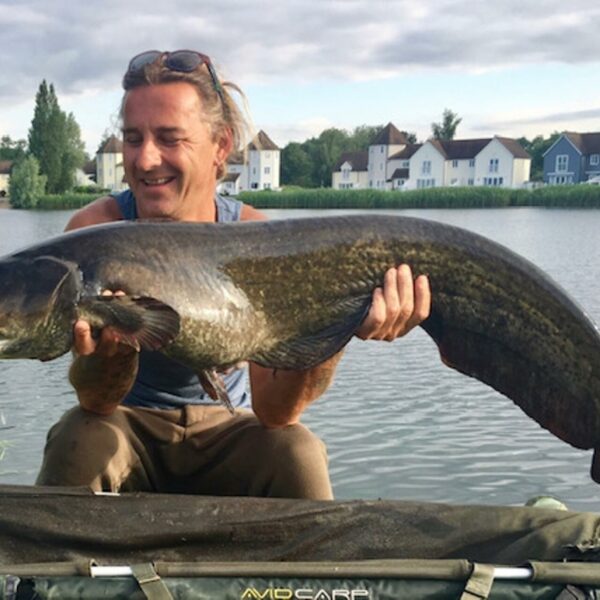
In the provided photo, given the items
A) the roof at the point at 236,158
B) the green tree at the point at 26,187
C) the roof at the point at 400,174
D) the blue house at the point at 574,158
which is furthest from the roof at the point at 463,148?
the roof at the point at 236,158

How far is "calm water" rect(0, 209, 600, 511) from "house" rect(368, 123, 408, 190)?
72091 mm

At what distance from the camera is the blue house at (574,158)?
228 ft

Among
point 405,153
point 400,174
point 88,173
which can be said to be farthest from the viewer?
point 88,173

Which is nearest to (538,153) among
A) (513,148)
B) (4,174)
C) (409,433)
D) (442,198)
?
(513,148)

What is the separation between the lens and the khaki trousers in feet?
9.50

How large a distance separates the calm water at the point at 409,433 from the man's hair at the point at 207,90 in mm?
3195

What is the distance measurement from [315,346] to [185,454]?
0.69 meters

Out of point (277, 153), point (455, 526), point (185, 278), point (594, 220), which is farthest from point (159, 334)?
point (277, 153)

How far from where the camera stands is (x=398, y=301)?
2.68 meters

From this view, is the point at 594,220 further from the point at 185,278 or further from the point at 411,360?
the point at 185,278

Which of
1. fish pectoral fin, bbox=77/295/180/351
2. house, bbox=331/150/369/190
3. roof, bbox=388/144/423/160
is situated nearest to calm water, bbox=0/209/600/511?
fish pectoral fin, bbox=77/295/180/351

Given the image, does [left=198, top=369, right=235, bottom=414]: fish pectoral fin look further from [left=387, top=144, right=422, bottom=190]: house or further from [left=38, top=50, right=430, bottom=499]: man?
[left=387, top=144, right=422, bottom=190]: house

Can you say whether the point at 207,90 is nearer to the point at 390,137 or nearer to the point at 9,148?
the point at 390,137

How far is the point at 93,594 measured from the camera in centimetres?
203
